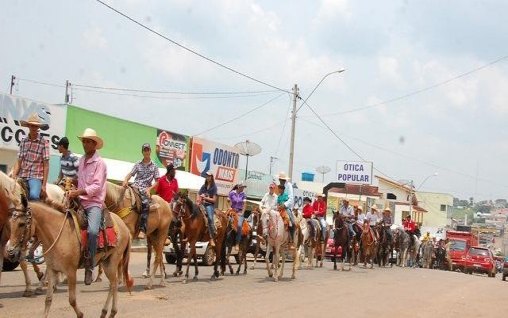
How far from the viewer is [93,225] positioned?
8539 millimetres

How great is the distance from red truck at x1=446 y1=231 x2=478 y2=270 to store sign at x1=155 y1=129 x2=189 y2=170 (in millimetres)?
20536

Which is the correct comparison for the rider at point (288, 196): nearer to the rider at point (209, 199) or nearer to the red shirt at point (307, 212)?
the rider at point (209, 199)

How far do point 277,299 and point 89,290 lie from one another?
150 inches

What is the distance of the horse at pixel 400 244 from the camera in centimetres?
3284

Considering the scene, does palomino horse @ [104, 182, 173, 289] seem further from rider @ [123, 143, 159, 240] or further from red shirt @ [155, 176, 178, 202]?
red shirt @ [155, 176, 178, 202]

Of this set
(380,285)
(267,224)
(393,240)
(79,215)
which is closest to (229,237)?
(267,224)

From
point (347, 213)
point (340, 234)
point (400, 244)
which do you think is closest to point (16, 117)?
point (340, 234)

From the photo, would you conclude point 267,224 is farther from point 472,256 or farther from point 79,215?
point 472,256

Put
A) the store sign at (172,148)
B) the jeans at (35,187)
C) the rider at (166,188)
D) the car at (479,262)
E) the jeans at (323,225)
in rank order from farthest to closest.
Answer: the car at (479,262), the store sign at (172,148), the jeans at (323,225), the rider at (166,188), the jeans at (35,187)

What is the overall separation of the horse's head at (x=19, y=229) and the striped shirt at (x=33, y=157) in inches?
112

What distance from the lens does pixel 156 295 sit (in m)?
12.3

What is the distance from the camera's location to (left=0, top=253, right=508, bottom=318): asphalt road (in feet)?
34.4

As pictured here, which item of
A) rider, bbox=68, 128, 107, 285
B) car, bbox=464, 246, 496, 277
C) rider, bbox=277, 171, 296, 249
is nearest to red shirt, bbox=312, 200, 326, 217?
rider, bbox=277, 171, 296, 249

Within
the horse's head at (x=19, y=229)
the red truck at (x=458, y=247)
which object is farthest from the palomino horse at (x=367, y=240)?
the horse's head at (x=19, y=229)
